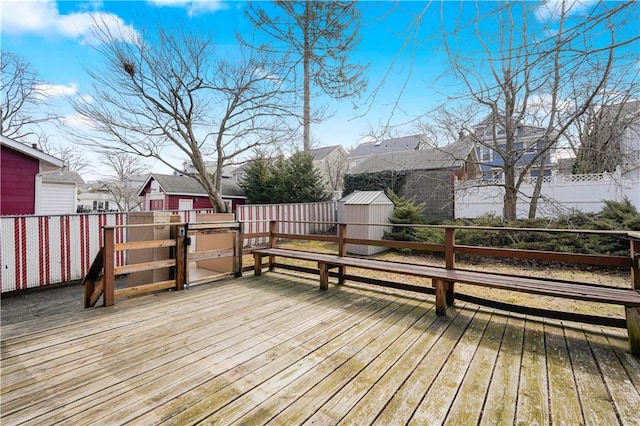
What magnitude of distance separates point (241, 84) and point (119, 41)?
3.18m

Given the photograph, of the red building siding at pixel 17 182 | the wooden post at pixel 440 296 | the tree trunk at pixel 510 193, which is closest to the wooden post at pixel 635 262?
the wooden post at pixel 440 296

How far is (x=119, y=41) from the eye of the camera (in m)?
7.45

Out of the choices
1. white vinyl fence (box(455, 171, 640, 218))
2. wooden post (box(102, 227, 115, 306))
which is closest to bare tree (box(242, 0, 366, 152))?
wooden post (box(102, 227, 115, 306))

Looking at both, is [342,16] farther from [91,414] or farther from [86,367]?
[86,367]

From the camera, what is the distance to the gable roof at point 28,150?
6.51 m

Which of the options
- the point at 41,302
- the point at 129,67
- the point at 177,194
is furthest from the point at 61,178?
the point at 41,302

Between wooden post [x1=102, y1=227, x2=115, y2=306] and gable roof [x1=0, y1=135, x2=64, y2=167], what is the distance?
5916 millimetres

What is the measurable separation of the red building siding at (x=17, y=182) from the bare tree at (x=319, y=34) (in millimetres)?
8257

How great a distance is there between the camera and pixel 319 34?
77.0 inches

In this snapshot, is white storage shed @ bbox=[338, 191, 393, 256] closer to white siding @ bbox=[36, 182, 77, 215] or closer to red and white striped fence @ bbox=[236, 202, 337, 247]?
red and white striped fence @ bbox=[236, 202, 337, 247]

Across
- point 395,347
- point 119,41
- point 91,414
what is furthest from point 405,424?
point 119,41

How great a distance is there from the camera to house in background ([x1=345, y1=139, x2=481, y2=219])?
1194cm

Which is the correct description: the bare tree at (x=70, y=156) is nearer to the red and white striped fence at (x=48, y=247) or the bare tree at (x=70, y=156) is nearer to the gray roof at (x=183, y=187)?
the gray roof at (x=183, y=187)

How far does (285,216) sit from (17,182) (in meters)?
7.21
